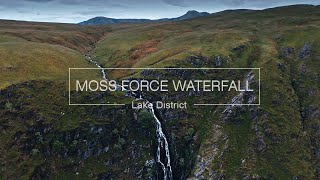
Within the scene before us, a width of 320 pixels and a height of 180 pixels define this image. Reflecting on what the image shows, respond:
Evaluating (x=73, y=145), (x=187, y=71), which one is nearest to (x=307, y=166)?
(x=187, y=71)

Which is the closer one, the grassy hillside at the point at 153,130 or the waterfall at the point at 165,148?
the grassy hillside at the point at 153,130

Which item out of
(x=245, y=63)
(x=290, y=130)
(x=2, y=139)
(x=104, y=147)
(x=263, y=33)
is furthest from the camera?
(x=263, y=33)

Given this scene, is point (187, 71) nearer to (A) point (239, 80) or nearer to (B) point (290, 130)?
(A) point (239, 80)

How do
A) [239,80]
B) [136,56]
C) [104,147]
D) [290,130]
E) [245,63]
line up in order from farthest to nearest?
1. [136,56]
2. [245,63]
3. [239,80]
4. [290,130]
5. [104,147]

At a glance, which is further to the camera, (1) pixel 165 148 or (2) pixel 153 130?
(2) pixel 153 130

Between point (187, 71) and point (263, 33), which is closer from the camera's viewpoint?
point (187, 71)

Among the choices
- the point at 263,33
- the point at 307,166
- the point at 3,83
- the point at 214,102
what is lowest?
the point at 307,166

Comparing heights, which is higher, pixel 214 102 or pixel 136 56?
pixel 136 56

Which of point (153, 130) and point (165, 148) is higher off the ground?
point (153, 130)

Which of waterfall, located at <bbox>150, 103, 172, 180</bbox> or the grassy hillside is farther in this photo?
waterfall, located at <bbox>150, 103, 172, 180</bbox>
